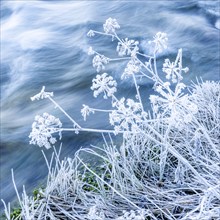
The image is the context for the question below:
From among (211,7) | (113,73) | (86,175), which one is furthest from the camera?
(211,7)

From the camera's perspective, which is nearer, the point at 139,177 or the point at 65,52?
the point at 139,177

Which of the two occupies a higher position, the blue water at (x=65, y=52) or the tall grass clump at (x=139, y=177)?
the tall grass clump at (x=139, y=177)

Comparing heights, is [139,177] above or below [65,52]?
above

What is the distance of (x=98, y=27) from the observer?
913cm

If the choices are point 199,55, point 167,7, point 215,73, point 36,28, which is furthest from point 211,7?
point 36,28

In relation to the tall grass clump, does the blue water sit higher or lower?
lower

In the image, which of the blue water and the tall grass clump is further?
the blue water

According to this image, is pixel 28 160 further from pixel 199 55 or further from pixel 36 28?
pixel 36 28

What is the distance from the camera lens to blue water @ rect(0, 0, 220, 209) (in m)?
5.50

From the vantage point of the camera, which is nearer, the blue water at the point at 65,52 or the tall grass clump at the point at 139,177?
the tall grass clump at the point at 139,177

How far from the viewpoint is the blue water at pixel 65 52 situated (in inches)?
217

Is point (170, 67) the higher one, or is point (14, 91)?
point (170, 67)

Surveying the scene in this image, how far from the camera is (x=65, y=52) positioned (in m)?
8.44

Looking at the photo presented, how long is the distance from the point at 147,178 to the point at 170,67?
4.47 feet
